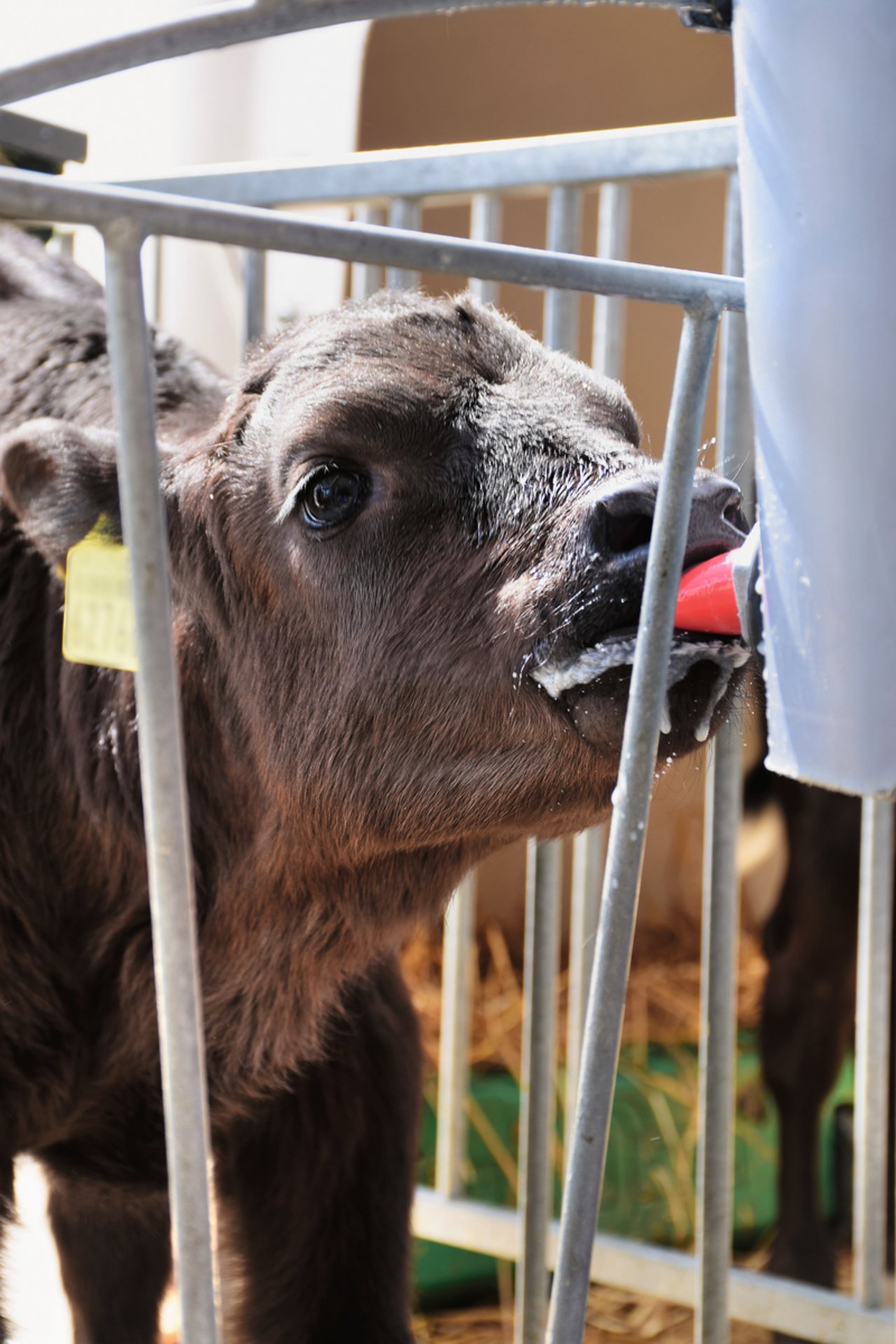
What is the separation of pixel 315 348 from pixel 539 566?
0.40m

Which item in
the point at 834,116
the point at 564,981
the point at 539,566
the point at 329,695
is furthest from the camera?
the point at 564,981

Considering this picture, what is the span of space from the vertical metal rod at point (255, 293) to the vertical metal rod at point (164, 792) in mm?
1539

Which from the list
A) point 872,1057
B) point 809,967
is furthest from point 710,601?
point 809,967

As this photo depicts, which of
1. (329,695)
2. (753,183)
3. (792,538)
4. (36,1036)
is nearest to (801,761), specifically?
(792,538)

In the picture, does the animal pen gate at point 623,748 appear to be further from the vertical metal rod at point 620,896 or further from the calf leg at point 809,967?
the calf leg at point 809,967

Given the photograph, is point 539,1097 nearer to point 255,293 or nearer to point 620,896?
point 620,896

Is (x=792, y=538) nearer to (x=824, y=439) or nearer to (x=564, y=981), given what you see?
(x=824, y=439)

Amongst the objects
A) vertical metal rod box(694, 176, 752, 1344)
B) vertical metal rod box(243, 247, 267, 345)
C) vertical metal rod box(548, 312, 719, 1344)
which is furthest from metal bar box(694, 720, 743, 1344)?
vertical metal rod box(243, 247, 267, 345)

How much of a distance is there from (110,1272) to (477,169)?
1670mm

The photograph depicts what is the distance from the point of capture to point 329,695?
1.37 meters

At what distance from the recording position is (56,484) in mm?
1469

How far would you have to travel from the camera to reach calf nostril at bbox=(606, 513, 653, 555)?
3.61 feet

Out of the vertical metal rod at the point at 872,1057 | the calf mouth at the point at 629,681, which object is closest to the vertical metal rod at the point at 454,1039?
the vertical metal rod at the point at 872,1057

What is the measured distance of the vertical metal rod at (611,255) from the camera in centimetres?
204
